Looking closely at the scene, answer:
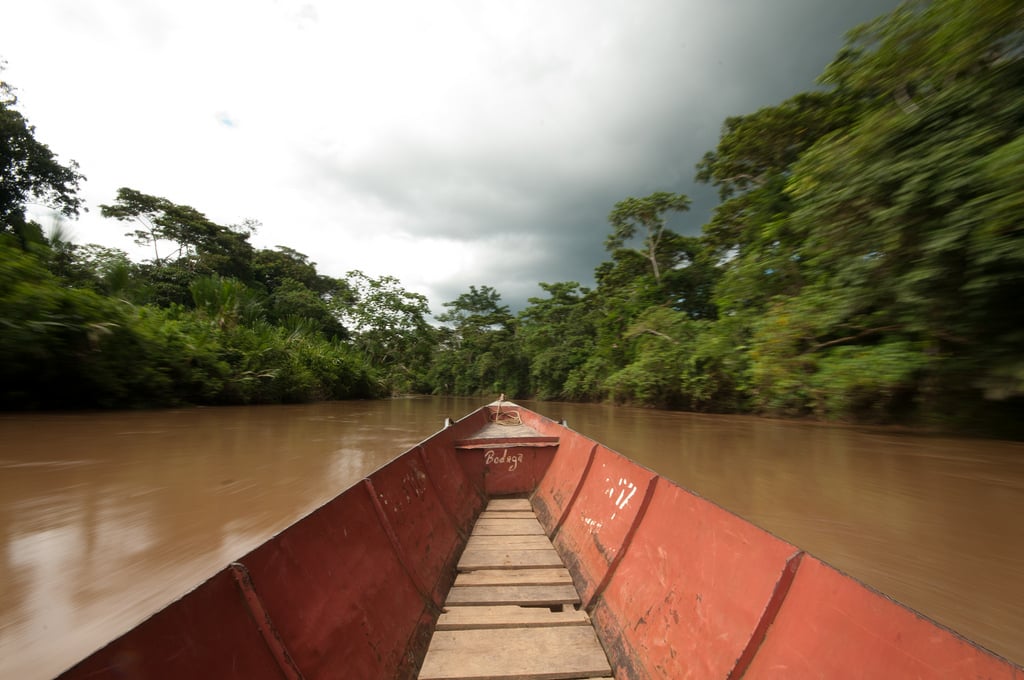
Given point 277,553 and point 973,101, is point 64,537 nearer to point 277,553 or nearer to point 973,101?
point 277,553

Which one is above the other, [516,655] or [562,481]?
[562,481]

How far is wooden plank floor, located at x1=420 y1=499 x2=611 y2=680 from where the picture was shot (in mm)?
1680

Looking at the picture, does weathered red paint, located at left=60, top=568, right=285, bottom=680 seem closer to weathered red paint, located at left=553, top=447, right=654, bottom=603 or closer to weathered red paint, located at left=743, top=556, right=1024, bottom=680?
weathered red paint, located at left=743, top=556, right=1024, bottom=680

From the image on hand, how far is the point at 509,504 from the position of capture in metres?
4.01

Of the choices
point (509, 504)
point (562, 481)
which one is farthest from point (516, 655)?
point (509, 504)

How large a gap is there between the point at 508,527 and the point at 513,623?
143 centimetres

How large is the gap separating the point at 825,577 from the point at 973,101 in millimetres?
6834

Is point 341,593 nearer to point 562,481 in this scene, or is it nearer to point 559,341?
point 562,481

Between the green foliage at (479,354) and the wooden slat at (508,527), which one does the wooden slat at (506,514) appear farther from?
the green foliage at (479,354)

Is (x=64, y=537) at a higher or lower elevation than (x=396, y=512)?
lower

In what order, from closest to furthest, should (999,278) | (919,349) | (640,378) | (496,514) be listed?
(496,514) < (999,278) < (919,349) < (640,378)

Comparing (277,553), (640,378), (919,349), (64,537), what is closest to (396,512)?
(277,553)

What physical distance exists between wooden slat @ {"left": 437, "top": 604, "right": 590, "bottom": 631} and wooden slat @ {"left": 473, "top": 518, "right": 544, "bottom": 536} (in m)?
1.05

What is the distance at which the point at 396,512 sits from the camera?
2.22 metres
